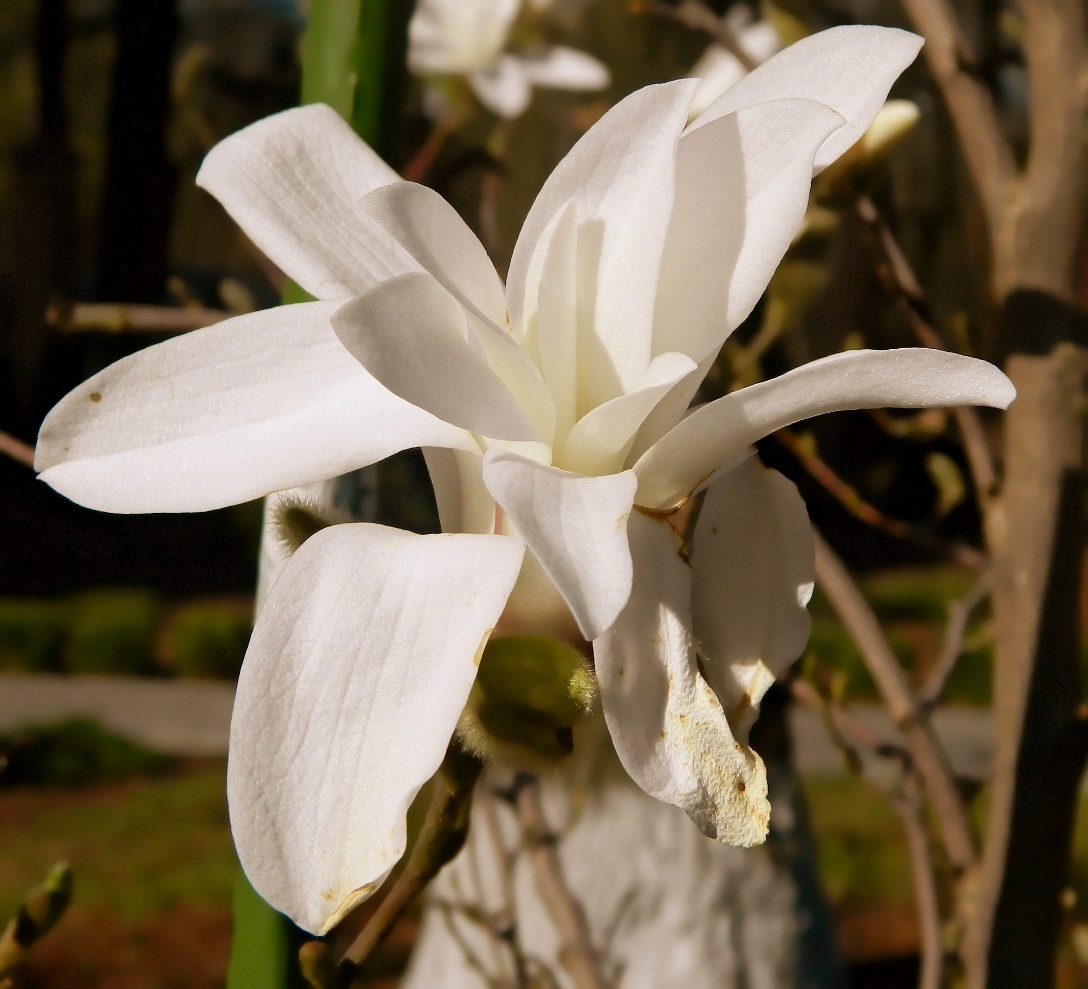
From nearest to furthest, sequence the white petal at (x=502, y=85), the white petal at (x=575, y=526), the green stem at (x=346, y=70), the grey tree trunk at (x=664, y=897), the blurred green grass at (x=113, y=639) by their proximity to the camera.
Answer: the white petal at (x=575, y=526), the green stem at (x=346, y=70), the grey tree trunk at (x=664, y=897), the white petal at (x=502, y=85), the blurred green grass at (x=113, y=639)

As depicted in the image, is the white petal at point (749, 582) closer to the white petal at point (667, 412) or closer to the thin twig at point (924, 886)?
the white petal at point (667, 412)

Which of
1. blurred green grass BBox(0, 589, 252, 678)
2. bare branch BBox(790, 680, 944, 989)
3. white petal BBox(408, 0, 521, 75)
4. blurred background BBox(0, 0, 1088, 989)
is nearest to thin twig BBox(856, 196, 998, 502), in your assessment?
blurred background BBox(0, 0, 1088, 989)

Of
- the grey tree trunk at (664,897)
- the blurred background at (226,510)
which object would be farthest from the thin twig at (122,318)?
the grey tree trunk at (664,897)

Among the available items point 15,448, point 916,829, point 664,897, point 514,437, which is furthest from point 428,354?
point 664,897

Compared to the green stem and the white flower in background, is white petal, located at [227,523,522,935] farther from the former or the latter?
the white flower in background

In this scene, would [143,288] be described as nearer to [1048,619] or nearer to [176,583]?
[176,583]

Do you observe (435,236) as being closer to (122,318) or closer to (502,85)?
(122,318)
